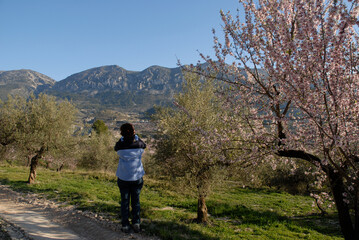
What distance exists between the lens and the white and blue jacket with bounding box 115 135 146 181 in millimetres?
6668

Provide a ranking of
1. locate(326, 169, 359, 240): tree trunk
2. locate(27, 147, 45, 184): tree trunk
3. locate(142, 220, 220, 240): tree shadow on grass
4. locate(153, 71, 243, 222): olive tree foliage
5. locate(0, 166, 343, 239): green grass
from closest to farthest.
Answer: locate(326, 169, 359, 240): tree trunk
locate(142, 220, 220, 240): tree shadow on grass
locate(0, 166, 343, 239): green grass
locate(153, 71, 243, 222): olive tree foliage
locate(27, 147, 45, 184): tree trunk

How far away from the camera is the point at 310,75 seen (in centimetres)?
514

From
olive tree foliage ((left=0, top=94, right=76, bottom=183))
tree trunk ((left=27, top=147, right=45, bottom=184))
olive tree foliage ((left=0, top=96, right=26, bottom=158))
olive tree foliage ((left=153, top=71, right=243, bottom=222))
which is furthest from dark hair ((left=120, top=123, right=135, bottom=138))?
olive tree foliage ((left=0, top=96, right=26, bottom=158))

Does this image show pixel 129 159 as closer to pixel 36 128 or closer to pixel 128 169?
pixel 128 169

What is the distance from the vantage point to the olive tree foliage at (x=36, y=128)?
18125 millimetres

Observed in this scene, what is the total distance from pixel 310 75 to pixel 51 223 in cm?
981

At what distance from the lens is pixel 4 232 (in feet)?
21.3

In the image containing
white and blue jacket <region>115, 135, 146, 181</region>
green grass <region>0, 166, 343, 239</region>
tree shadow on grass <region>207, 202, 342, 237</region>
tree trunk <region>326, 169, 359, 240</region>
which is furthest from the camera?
tree shadow on grass <region>207, 202, 342, 237</region>

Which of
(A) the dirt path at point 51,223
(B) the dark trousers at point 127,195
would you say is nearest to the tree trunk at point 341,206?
(A) the dirt path at point 51,223

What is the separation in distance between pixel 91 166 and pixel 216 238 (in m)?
42.6

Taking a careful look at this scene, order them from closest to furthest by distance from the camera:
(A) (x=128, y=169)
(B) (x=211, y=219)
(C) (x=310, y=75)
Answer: (C) (x=310, y=75), (A) (x=128, y=169), (B) (x=211, y=219)

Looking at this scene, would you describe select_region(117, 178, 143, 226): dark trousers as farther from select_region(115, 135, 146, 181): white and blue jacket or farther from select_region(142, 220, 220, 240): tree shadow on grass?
select_region(142, 220, 220, 240): tree shadow on grass

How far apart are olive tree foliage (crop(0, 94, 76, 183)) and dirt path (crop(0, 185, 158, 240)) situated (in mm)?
7344

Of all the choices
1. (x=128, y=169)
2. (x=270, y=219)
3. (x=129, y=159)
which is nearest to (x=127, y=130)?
(x=129, y=159)
